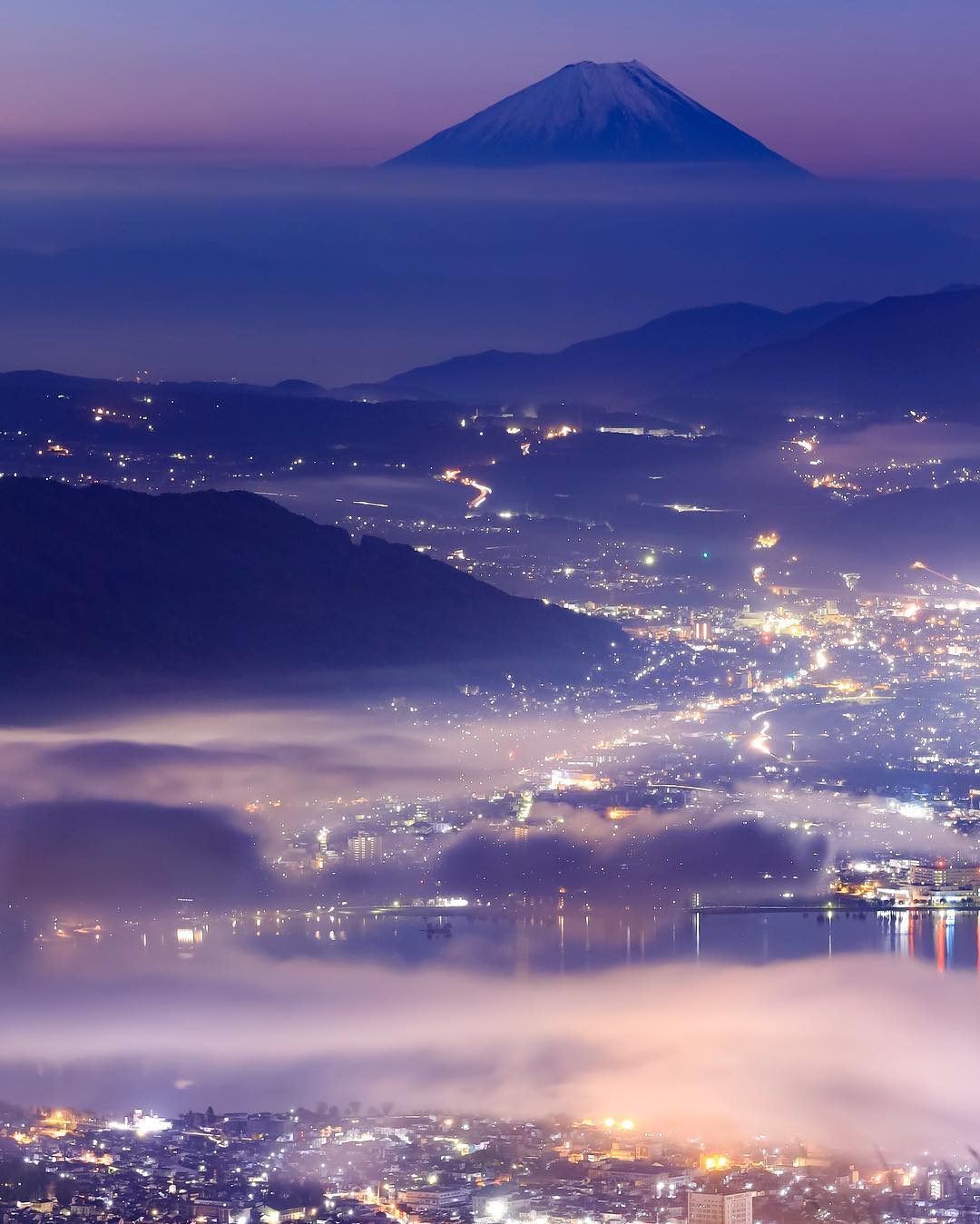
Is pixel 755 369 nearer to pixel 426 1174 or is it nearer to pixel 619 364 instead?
pixel 619 364

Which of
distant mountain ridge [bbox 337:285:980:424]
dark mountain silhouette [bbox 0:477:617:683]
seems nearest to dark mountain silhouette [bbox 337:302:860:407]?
distant mountain ridge [bbox 337:285:980:424]

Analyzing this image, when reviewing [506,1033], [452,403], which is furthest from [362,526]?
[506,1033]

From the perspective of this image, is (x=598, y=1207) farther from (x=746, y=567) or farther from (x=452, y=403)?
(x=452, y=403)

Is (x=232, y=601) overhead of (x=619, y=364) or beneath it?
beneath

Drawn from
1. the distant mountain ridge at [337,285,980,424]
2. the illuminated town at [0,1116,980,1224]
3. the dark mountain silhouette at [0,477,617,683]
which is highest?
the distant mountain ridge at [337,285,980,424]

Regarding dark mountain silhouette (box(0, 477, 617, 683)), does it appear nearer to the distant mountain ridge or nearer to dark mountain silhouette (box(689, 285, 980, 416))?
the distant mountain ridge

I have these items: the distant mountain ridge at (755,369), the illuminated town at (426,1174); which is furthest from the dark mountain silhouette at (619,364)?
the illuminated town at (426,1174)

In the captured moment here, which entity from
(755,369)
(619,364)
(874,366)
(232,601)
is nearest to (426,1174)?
(232,601)
